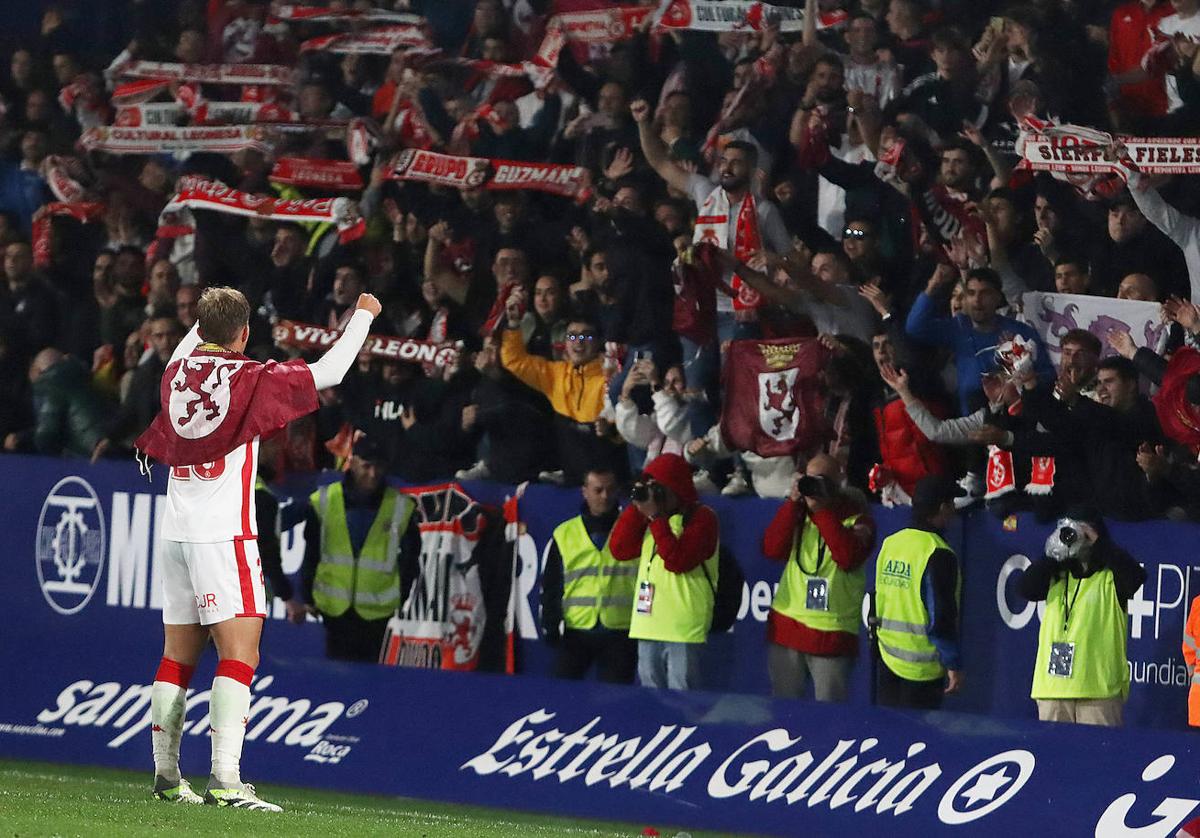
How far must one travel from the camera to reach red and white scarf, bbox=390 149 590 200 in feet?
45.3

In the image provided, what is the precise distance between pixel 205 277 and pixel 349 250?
1.22m

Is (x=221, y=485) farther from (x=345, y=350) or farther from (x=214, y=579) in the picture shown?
(x=345, y=350)

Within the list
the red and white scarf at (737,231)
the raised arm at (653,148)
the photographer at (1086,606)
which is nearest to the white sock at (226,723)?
the photographer at (1086,606)

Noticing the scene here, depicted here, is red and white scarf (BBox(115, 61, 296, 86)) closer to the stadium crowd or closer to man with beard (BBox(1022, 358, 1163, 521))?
the stadium crowd

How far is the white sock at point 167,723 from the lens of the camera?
24.4 feet

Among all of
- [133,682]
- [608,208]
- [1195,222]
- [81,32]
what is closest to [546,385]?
[608,208]

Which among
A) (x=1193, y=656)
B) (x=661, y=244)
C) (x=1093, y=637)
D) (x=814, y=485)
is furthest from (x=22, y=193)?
(x=1193, y=656)

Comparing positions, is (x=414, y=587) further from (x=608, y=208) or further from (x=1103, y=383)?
(x=1103, y=383)

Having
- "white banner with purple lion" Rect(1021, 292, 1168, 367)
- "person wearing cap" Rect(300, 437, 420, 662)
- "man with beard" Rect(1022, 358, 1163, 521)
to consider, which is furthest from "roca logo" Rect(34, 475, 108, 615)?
"man with beard" Rect(1022, 358, 1163, 521)

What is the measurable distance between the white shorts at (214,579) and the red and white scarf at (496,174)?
22.2 ft

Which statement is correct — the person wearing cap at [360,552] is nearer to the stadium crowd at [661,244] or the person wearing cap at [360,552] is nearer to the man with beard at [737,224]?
the stadium crowd at [661,244]

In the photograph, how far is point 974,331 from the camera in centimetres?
1155

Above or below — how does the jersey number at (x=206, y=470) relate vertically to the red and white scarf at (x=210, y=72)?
below

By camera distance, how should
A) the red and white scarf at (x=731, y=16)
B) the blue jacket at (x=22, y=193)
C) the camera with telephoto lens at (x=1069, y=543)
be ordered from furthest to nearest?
the blue jacket at (x=22, y=193) < the red and white scarf at (x=731, y=16) < the camera with telephoto lens at (x=1069, y=543)
